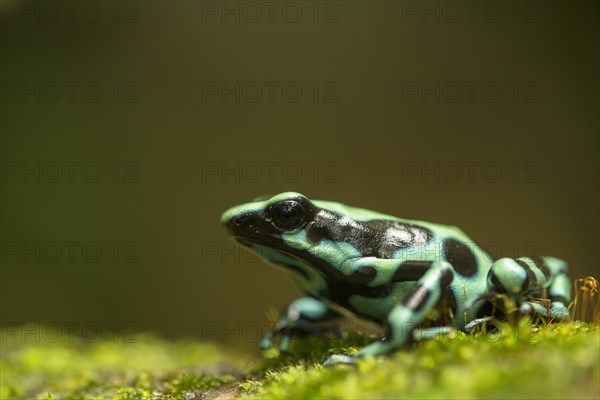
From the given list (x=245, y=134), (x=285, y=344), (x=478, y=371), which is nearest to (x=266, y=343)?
(x=285, y=344)

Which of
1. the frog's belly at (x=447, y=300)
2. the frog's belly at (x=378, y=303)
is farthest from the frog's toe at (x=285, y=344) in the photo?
the frog's belly at (x=447, y=300)

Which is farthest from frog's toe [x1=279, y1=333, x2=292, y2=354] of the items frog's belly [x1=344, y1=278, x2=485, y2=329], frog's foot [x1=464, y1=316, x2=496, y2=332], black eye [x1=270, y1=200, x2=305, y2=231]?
frog's foot [x1=464, y1=316, x2=496, y2=332]

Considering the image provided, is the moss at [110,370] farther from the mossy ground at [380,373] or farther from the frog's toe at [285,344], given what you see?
the frog's toe at [285,344]

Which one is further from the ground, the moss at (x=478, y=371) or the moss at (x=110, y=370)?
the moss at (x=478, y=371)

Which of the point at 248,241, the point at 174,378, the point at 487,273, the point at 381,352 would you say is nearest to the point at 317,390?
the point at 381,352

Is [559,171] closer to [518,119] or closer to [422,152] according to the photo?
[518,119]

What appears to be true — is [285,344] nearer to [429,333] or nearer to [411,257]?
[411,257]
